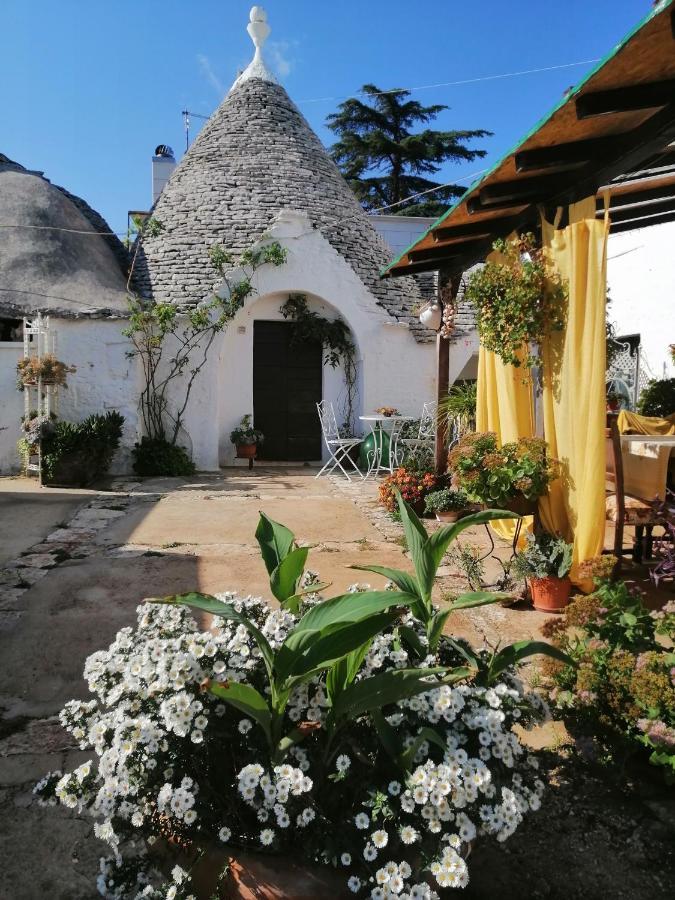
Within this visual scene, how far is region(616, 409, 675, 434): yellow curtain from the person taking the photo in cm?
732

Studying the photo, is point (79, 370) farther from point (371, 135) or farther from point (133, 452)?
point (371, 135)

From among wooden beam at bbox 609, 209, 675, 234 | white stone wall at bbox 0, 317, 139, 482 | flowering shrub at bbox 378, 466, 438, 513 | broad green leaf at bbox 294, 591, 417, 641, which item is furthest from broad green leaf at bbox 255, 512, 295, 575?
white stone wall at bbox 0, 317, 139, 482

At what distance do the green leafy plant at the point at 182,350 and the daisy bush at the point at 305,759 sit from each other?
9901 millimetres

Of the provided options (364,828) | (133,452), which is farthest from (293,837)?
(133,452)

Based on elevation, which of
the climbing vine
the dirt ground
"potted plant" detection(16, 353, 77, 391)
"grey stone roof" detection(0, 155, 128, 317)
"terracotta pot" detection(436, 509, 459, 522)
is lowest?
the dirt ground

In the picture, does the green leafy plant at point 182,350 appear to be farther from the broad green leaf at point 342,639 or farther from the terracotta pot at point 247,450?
the broad green leaf at point 342,639

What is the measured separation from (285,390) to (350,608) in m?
11.0

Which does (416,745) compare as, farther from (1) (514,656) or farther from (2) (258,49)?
(2) (258,49)

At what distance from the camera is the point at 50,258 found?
1147 cm

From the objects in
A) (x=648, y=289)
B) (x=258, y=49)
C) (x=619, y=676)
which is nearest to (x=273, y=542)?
(x=619, y=676)

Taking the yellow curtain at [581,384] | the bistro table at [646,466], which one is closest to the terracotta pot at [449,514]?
the bistro table at [646,466]

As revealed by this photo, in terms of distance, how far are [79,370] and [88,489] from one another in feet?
8.21

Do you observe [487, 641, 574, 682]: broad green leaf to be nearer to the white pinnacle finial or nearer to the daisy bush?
the daisy bush

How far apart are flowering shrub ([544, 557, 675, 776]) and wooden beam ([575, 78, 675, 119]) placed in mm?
2337
